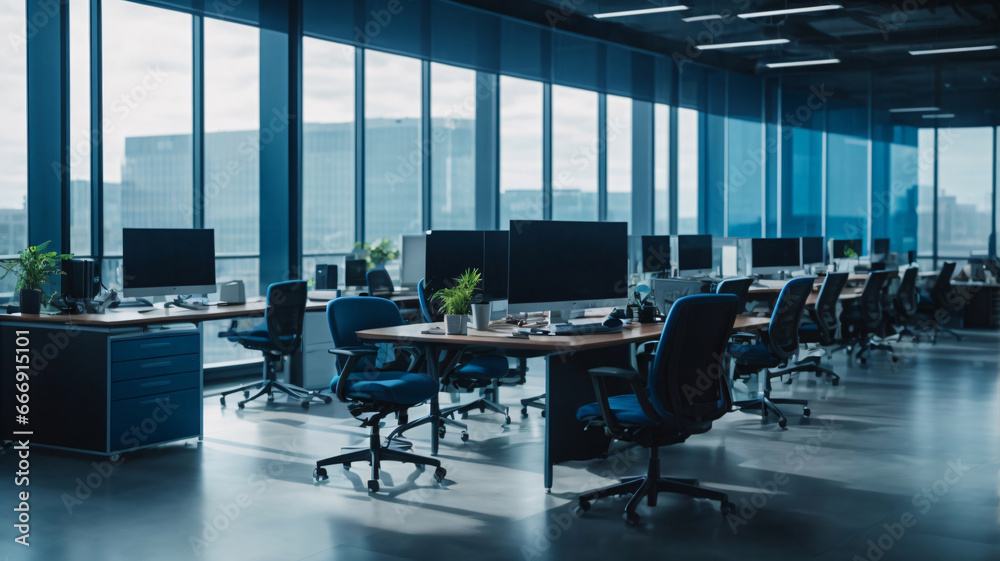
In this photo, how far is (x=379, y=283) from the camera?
796cm

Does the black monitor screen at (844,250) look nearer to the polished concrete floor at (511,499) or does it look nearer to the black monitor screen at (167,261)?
the polished concrete floor at (511,499)

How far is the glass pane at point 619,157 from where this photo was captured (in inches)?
479

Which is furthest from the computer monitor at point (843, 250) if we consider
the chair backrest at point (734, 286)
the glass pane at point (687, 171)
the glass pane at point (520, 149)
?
the chair backrest at point (734, 286)

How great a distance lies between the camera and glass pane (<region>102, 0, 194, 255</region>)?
24.6 feet

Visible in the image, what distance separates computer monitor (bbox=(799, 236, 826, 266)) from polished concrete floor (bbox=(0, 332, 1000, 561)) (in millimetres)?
4767

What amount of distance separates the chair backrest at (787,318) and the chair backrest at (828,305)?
3.85 feet

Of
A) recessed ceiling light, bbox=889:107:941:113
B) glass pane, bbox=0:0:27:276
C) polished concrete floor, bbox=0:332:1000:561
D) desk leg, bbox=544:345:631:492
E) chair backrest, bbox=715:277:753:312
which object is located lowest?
polished concrete floor, bbox=0:332:1000:561

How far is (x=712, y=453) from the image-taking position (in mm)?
5559

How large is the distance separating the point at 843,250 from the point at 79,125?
364 inches

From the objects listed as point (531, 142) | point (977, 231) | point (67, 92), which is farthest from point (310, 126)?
point (977, 231)

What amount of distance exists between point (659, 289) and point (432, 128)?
4740 mm

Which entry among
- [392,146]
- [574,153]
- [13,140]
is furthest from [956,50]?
[13,140]

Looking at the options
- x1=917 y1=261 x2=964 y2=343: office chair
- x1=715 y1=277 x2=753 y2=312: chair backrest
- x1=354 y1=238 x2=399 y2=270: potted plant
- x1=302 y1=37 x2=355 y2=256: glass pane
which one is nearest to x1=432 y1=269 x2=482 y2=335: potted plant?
x1=715 y1=277 x2=753 y2=312: chair backrest

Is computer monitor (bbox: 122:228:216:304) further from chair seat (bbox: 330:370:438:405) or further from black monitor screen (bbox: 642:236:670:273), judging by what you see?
black monitor screen (bbox: 642:236:670:273)
